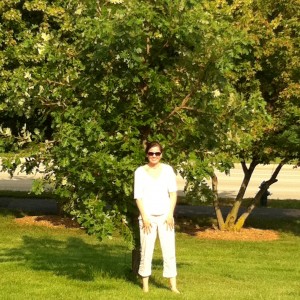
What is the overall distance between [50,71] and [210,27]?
231cm

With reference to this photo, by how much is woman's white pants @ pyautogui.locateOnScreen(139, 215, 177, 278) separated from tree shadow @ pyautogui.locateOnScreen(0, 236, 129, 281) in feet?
4.30

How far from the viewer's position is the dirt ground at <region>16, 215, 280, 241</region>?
21891 millimetres

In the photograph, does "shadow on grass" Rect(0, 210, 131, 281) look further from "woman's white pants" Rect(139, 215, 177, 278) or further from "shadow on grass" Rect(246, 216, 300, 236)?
"shadow on grass" Rect(246, 216, 300, 236)

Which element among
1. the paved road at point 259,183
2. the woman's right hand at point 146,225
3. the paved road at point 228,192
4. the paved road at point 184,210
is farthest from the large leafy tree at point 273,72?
the paved road at point 259,183

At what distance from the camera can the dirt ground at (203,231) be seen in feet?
71.8

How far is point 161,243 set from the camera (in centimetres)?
941

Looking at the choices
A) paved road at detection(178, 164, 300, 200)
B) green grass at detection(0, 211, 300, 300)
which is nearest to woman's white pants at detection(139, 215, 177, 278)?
green grass at detection(0, 211, 300, 300)

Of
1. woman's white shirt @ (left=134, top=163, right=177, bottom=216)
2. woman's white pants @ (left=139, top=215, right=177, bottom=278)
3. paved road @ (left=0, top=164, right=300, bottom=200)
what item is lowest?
woman's white pants @ (left=139, top=215, right=177, bottom=278)

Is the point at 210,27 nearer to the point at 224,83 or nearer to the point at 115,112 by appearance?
the point at 224,83

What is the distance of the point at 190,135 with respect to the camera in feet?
33.7

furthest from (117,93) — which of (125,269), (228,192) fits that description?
(228,192)

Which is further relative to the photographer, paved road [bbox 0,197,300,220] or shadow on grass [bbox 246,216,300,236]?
paved road [bbox 0,197,300,220]

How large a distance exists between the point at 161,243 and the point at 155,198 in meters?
0.56

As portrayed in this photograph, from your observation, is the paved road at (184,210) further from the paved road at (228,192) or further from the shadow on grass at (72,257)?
the shadow on grass at (72,257)
